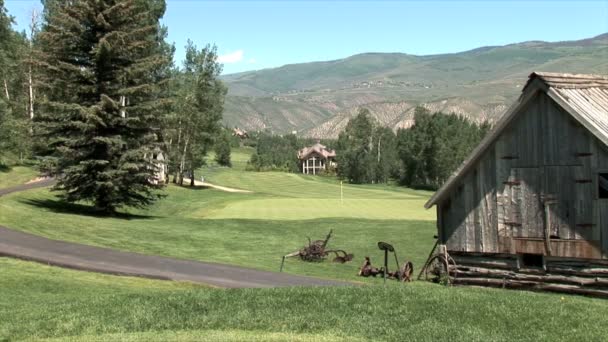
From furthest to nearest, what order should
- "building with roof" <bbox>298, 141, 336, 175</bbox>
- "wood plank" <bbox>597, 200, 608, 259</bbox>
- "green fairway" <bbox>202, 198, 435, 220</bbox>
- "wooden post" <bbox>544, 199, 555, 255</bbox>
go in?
"building with roof" <bbox>298, 141, 336, 175</bbox> → "green fairway" <bbox>202, 198, 435, 220</bbox> → "wooden post" <bbox>544, 199, 555, 255</bbox> → "wood plank" <bbox>597, 200, 608, 259</bbox>

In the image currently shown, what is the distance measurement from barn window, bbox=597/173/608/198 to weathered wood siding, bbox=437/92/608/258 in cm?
12

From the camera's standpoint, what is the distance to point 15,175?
52.9 metres

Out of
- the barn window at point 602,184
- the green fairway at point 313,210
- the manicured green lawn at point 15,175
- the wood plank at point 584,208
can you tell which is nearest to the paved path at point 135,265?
the wood plank at point 584,208

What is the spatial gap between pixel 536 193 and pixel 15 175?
44255 millimetres

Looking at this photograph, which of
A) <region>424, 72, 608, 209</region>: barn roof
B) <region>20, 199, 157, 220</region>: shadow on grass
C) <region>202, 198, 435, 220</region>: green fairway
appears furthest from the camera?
<region>202, 198, 435, 220</region>: green fairway

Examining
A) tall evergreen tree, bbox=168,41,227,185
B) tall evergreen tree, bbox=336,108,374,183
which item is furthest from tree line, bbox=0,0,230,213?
tall evergreen tree, bbox=336,108,374,183

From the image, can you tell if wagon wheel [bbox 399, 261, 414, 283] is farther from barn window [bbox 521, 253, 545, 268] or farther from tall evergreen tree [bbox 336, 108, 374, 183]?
tall evergreen tree [bbox 336, 108, 374, 183]

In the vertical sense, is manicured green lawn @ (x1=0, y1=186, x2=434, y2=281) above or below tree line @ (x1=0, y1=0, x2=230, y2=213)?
below

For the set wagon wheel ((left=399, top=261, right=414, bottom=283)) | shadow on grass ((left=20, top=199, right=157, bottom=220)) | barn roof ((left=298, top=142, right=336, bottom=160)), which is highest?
barn roof ((left=298, top=142, right=336, bottom=160))

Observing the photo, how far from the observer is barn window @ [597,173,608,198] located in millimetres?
19078

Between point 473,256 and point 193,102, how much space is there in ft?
151

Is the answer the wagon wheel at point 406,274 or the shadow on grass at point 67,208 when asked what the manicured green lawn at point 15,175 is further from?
the wagon wheel at point 406,274

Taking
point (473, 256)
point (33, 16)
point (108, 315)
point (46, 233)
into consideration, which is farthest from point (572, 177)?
point (33, 16)

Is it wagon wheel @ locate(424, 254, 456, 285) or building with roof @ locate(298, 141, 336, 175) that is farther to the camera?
building with roof @ locate(298, 141, 336, 175)
